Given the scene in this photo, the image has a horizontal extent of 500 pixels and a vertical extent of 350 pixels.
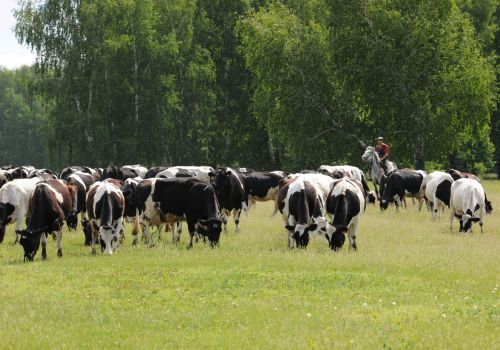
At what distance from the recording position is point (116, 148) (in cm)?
6275

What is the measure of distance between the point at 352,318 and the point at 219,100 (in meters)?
53.2

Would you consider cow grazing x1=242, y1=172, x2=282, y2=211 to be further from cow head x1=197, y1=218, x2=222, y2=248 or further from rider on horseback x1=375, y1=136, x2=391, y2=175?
cow head x1=197, y1=218, x2=222, y2=248

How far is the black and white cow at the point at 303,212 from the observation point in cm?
1914

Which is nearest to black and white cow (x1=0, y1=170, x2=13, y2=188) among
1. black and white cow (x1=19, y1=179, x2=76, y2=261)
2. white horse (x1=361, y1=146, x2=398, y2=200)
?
black and white cow (x1=19, y1=179, x2=76, y2=261)

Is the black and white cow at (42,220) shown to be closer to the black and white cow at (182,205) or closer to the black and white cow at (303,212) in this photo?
the black and white cow at (182,205)

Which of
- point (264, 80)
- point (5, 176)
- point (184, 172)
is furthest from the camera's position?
point (264, 80)

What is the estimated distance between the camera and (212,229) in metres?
20.1

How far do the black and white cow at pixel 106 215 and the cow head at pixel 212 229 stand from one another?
89.3 inches

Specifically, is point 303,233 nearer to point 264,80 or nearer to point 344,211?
point 344,211

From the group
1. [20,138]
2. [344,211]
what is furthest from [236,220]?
[20,138]

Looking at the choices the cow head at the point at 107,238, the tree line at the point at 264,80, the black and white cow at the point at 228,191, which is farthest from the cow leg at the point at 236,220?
the tree line at the point at 264,80

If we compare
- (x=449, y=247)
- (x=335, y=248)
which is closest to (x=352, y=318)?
(x=335, y=248)

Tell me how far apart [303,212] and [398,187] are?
14510 millimetres

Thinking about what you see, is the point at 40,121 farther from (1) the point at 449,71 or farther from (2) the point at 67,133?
(1) the point at 449,71
